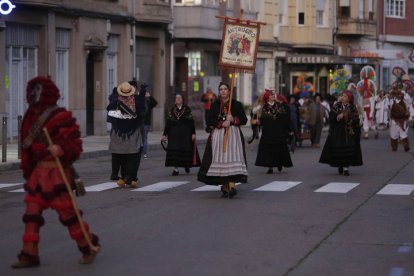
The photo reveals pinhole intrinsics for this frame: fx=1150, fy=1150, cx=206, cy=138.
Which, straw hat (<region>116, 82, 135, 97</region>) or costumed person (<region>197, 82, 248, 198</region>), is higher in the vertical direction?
straw hat (<region>116, 82, 135, 97</region>)

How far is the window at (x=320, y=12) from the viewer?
181 ft

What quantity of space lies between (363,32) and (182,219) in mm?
47546

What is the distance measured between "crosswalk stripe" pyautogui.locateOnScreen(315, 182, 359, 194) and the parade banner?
222cm

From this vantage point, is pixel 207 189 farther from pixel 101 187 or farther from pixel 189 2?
pixel 189 2

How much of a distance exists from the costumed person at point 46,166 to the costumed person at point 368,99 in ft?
92.9

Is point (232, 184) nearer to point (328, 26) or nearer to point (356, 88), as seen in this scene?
point (356, 88)

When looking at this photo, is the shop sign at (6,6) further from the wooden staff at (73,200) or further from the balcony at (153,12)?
the wooden staff at (73,200)

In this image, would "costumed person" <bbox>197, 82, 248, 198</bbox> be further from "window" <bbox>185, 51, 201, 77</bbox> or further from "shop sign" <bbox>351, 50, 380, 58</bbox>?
"shop sign" <bbox>351, 50, 380, 58</bbox>

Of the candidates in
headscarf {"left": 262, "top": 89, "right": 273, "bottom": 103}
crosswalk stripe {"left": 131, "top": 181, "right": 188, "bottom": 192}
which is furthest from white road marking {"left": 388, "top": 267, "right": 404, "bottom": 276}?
headscarf {"left": 262, "top": 89, "right": 273, "bottom": 103}

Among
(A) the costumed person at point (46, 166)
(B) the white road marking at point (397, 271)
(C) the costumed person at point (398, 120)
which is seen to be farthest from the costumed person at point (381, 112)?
(A) the costumed person at point (46, 166)

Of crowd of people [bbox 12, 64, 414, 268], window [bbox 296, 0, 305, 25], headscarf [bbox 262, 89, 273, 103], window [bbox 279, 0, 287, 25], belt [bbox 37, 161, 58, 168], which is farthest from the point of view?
window [bbox 296, 0, 305, 25]

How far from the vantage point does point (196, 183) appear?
64.1ft

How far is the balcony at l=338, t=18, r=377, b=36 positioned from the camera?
194ft

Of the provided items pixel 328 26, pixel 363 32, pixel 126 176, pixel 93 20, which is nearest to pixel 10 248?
pixel 126 176
